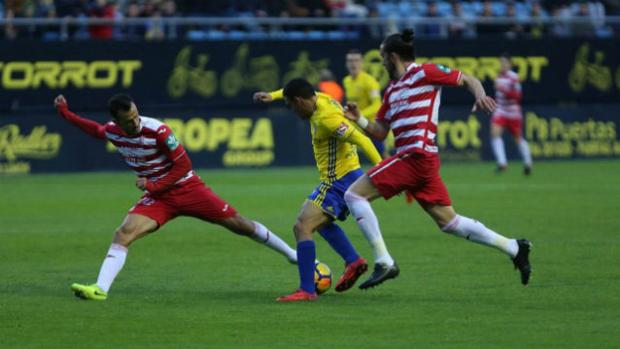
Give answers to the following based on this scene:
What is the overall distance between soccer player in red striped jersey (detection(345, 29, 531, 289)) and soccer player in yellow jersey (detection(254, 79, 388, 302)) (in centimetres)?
30

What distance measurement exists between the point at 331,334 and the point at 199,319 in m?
1.24

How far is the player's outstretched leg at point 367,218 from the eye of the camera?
10477 millimetres

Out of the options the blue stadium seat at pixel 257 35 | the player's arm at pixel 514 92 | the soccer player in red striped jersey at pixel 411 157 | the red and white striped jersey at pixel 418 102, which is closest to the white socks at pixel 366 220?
the soccer player in red striped jersey at pixel 411 157

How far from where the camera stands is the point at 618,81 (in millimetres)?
31734

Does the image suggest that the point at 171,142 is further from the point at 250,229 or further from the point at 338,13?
the point at 338,13

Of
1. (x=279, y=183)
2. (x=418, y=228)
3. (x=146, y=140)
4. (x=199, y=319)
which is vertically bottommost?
(x=279, y=183)

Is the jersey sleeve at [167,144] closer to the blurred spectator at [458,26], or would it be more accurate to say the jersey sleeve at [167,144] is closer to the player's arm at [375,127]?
the player's arm at [375,127]

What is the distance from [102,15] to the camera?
1118 inches

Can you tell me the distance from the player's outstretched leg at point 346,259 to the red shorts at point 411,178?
0.71 meters

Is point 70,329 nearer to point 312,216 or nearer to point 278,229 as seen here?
point 312,216

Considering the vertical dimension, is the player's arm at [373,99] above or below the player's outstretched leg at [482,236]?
below

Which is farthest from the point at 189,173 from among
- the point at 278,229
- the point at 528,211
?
the point at 528,211

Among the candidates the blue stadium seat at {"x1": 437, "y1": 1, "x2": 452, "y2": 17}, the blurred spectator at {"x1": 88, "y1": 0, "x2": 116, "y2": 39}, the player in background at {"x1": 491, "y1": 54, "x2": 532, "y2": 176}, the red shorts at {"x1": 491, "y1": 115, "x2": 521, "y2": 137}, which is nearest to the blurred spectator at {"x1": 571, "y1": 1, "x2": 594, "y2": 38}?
the blue stadium seat at {"x1": 437, "y1": 1, "x2": 452, "y2": 17}

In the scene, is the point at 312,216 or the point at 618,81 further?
the point at 618,81
